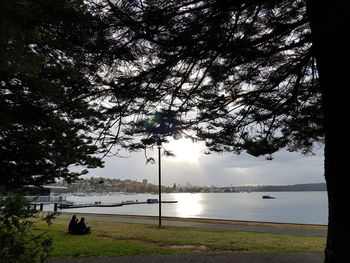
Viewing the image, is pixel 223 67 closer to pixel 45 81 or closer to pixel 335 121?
pixel 335 121

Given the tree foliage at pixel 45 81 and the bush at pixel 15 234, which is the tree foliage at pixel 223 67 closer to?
the tree foliage at pixel 45 81

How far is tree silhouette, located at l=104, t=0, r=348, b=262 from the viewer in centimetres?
359

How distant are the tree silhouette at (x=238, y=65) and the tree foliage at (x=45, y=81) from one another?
51 centimetres

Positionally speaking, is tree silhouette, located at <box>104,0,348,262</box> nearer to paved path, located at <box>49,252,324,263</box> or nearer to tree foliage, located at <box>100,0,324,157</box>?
tree foliage, located at <box>100,0,324,157</box>

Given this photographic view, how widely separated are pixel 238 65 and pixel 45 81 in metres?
4.18

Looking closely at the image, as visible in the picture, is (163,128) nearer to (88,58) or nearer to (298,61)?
(88,58)

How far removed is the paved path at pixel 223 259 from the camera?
25.2ft

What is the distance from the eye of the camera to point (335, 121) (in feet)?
11.7

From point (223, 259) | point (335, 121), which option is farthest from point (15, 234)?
point (223, 259)

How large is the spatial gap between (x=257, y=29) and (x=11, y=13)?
3.79 meters

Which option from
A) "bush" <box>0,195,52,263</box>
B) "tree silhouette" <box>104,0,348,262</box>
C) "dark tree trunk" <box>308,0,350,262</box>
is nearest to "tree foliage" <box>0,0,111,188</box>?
"tree silhouette" <box>104,0,348,262</box>

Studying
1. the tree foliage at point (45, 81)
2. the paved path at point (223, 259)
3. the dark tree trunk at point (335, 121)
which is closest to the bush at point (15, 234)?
the tree foliage at point (45, 81)

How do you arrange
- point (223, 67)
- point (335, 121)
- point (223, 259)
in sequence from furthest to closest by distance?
1. point (223, 259)
2. point (223, 67)
3. point (335, 121)

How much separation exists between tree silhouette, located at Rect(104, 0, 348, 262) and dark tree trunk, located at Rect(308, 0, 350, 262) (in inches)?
0.5
